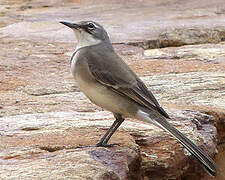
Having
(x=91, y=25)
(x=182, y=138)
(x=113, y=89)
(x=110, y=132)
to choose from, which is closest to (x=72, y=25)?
(x=91, y=25)

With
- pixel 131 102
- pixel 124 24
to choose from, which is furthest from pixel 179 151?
pixel 124 24

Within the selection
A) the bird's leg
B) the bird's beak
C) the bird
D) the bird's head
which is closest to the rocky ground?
the bird's leg

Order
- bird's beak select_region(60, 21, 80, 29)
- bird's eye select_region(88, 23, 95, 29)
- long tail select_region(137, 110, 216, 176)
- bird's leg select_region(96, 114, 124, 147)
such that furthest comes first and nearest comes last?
bird's eye select_region(88, 23, 95, 29) → bird's beak select_region(60, 21, 80, 29) → bird's leg select_region(96, 114, 124, 147) → long tail select_region(137, 110, 216, 176)

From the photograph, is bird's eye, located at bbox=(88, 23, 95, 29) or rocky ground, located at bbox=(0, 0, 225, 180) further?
bird's eye, located at bbox=(88, 23, 95, 29)

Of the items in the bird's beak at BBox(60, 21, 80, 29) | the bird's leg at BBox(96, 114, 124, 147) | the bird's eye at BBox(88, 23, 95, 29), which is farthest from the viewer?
the bird's eye at BBox(88, 23, 95, 29)

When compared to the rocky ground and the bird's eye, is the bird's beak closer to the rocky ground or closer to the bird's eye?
the bird's eye

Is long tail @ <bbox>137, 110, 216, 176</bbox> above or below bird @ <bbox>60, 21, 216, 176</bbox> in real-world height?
below

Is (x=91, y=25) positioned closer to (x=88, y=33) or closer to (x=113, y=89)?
(x=88, y=33)

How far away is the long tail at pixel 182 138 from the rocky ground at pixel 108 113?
27cm

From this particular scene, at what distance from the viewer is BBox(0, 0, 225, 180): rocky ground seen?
5738mm

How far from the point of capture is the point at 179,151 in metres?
6.36

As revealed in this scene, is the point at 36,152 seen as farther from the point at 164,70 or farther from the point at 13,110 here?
the point at 164,70

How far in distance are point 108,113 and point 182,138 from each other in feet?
5.28

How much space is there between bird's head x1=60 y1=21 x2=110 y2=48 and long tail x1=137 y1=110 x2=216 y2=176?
0.90 m
